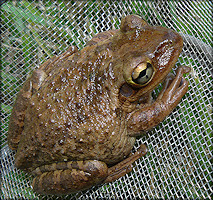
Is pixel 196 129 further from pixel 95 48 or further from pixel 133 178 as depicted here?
pixel 95 48

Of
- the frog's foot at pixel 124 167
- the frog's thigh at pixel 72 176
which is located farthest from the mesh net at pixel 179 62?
the frog's thigh at pixel 72 176

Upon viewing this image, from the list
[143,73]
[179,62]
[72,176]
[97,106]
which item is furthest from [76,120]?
[179,62]

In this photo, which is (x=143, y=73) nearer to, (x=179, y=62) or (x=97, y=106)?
(x=97, y=106)

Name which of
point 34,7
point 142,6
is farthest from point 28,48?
point 142,6

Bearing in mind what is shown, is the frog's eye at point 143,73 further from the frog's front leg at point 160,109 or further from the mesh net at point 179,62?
the mesh net at point 179,62

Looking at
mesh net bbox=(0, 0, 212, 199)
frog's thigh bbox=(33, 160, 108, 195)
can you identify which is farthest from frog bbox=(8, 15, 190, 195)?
mesh net bbox=(0, 0, 212, 199)
